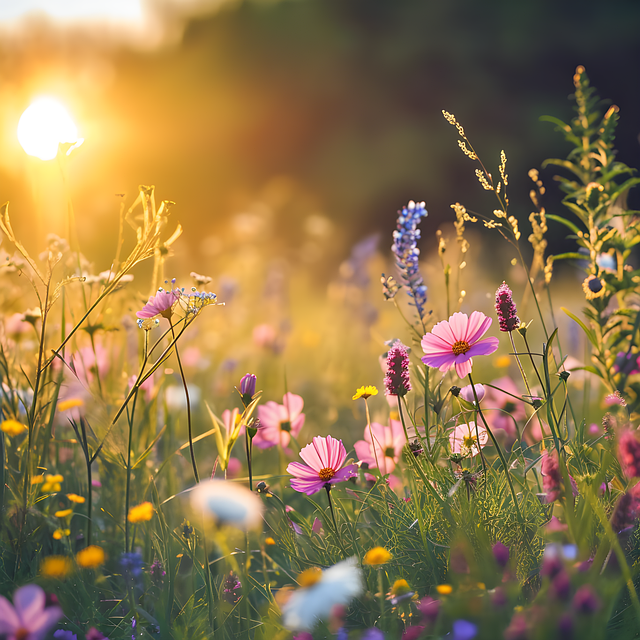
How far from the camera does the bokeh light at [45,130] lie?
1291mm

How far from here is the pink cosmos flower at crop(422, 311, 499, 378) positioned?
3.49 ft

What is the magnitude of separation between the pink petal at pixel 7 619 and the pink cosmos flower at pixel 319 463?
0.50m

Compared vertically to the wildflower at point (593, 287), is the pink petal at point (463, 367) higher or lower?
lower

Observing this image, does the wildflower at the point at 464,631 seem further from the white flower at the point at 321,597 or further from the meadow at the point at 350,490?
the white flower at the point at 321,597

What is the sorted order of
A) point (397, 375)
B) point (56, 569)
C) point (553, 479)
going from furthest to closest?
point (397, 375), point (56, 569), point (553, 479)

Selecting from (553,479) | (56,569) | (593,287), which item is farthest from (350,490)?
(593,287)

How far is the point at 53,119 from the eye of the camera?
53.2 inches

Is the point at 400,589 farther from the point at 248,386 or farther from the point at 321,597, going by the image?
the point at 248,386

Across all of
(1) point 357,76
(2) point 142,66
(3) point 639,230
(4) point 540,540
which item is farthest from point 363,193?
(4) point 540,540

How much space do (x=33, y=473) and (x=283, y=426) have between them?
574mm

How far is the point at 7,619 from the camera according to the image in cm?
70

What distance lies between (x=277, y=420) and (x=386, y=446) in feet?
0.95

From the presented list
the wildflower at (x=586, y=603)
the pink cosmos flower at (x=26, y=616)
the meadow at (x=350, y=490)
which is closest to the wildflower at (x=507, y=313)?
the meadow at (x=350, y=490)

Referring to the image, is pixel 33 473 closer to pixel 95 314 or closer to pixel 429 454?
pixel 95 314
